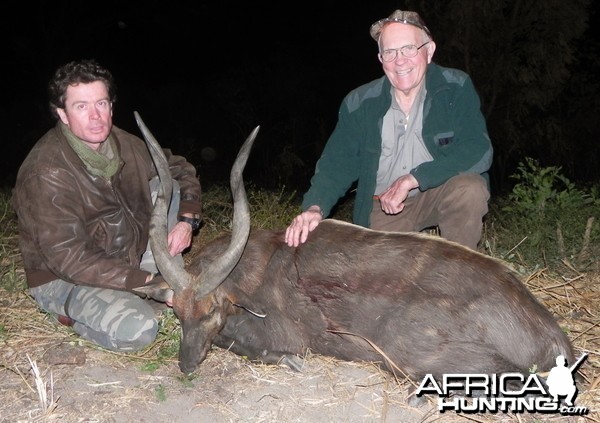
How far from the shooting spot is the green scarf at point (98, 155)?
3.78m

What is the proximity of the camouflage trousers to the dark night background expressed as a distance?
34.2 feet

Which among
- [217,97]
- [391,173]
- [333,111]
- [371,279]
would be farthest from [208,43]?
[371,279]

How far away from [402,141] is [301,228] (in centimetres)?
→ 117

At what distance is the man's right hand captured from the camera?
3.64m

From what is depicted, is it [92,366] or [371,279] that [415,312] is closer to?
[371,279]

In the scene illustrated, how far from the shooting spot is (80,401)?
3.19 meters

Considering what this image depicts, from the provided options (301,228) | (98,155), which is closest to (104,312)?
(98,155)

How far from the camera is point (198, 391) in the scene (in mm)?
3309

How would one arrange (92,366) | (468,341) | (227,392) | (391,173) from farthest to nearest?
1. (391,173)
2. (92,366)
3. (227,392)
4. (468,341)

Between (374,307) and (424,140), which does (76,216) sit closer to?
(374,307)

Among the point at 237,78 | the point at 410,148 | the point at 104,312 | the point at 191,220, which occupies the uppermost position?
the point at 410,148

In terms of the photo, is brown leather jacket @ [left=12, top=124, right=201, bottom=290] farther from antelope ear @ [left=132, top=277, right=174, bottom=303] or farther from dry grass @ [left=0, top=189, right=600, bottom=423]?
dry grass @ [left=0, top=189, right=600, bottom=423]

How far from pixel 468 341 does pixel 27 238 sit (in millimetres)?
2639

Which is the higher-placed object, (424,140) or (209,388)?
(424,140)
